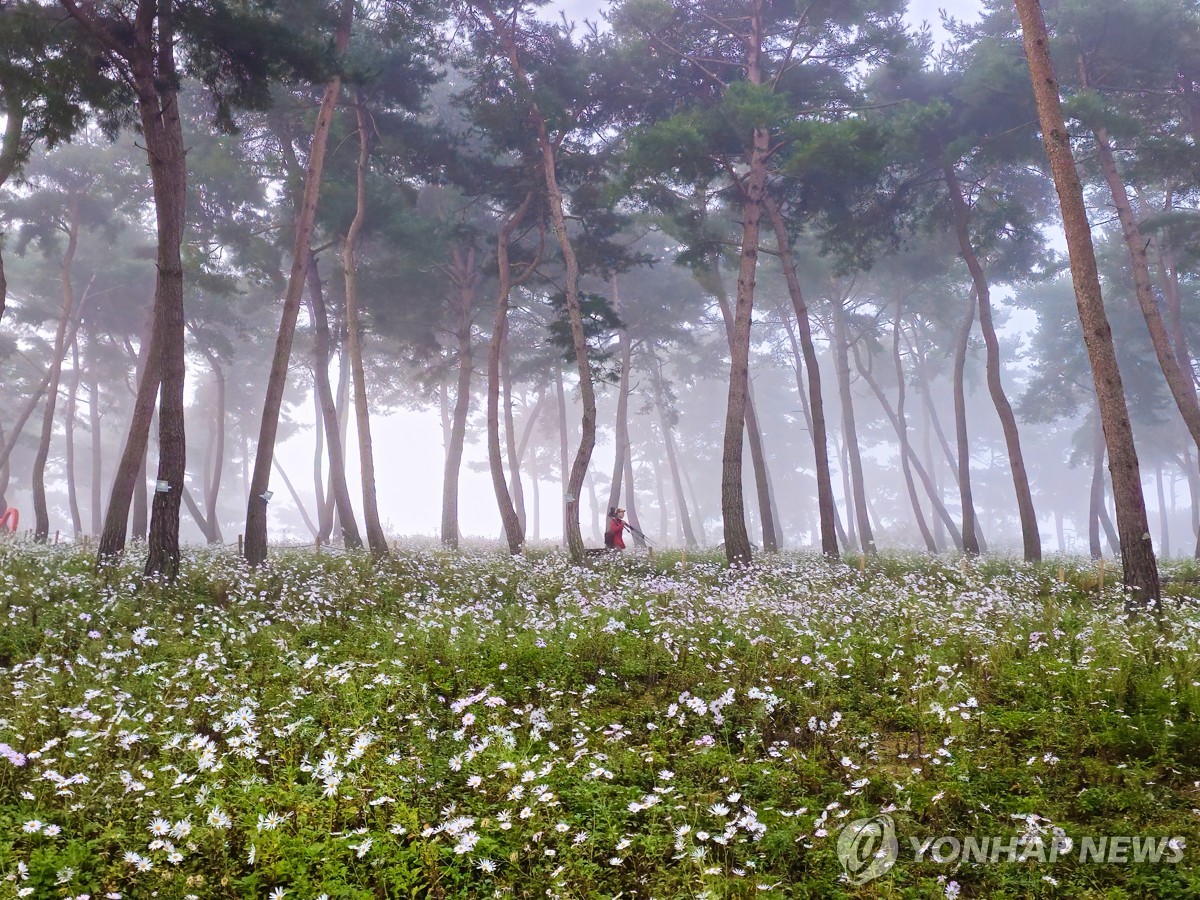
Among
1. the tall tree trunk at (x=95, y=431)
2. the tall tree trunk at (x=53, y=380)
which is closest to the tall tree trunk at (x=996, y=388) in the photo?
the tall tree trunk at (x=53, y=380)

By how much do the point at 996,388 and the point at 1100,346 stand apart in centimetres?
940

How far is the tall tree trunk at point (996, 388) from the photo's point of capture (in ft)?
54.8

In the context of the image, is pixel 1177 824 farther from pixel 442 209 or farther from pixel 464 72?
pixel 442 209

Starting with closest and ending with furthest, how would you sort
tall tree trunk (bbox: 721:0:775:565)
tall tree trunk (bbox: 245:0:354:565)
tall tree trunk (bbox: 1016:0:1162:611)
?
tall tree trunk (bbox: 1016:0:1162:611), tall tree trunk (bbox: 245:0:354:565), tall tree trunk (bbox: 721:0:775:565)

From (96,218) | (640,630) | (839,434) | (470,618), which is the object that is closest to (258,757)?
(470,618)

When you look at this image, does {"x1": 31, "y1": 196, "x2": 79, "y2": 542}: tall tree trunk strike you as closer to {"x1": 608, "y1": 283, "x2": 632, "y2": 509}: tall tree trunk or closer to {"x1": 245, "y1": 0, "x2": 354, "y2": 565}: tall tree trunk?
{"x1": 245, "y1": 0, "x2": 354, "y2": 565}: tall tree trunk

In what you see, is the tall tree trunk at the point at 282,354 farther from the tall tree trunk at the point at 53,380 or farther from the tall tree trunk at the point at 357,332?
the tall tree trunk at the point at 53,380

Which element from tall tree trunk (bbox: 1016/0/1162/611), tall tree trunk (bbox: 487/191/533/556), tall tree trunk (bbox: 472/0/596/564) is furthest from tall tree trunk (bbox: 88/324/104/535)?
tall tree trunk (bbox: 1016/0/1162/611)

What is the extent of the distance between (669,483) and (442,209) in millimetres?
46947

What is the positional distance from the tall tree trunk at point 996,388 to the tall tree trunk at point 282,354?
14491 mm

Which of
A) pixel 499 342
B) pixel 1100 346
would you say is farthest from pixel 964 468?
pixel 499 342

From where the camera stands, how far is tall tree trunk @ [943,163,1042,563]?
16703 millimetres

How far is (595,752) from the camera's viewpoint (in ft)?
15.7

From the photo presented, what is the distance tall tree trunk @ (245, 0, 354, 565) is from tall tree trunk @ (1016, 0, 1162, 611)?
10.8m
